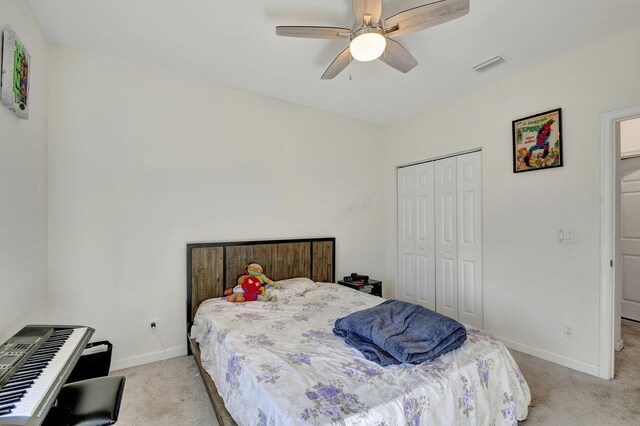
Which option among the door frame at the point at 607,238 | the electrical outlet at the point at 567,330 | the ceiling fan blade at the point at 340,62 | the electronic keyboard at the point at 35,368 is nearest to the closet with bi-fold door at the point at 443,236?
the electrical outlet at the point at 567,330

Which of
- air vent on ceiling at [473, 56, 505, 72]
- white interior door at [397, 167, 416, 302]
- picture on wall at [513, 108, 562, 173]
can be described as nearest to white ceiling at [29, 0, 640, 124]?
air vent on ceiling at [473, 56, 505, 72]

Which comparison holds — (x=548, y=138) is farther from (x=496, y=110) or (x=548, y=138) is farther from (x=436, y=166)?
(x=436, y=166)

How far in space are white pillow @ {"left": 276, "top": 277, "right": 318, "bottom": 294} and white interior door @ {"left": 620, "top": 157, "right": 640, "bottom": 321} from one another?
3.92 metres

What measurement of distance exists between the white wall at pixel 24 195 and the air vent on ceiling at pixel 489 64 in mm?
3342

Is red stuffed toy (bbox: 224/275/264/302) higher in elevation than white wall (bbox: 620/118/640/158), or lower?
lower

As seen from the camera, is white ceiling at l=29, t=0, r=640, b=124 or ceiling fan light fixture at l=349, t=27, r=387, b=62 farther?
white ceiling at l=29, t=0, r=640, b=124

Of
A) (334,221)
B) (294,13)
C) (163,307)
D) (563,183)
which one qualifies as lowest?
(163,307)

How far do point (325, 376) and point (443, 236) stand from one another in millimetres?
2718

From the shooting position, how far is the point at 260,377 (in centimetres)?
144

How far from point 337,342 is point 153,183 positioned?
85.1 inches

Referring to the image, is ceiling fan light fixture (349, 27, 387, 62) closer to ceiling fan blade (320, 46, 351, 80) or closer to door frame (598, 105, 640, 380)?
ceiling fan blade (320, 46, 351, 80)

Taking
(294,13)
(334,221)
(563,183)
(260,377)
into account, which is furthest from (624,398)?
(294,13)

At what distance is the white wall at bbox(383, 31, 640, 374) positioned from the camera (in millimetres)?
2459

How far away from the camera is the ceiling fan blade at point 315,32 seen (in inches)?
71.8
